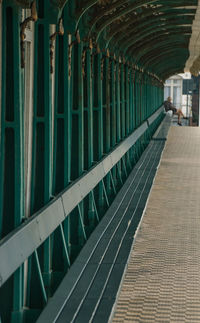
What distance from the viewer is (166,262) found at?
8156 millimetres

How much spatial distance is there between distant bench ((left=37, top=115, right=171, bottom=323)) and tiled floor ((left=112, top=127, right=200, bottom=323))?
0.27 metres

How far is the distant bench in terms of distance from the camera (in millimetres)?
5301

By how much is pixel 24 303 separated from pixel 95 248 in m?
1.31

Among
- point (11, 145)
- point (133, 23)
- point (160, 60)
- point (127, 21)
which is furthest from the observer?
point (160, 60)

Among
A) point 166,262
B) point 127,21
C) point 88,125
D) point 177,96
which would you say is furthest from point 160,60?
point 177,96

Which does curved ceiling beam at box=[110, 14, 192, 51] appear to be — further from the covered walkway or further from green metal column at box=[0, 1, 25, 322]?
green metal column at box=[0, 1, 25, 322]

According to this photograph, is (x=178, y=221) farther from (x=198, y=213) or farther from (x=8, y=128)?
(x=8, y=128)

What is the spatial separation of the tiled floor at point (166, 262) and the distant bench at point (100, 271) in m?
0.27

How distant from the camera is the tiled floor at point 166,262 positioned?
632 cm

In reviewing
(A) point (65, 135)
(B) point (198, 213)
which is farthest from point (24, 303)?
(B) point (198, 213)

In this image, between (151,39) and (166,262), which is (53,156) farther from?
(151,39)

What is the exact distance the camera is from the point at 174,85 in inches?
2623

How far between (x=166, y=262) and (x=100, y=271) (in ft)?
5.82

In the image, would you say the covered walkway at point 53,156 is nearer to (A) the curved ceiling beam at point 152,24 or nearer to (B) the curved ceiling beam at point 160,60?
(A) the curved ceiling beam at point 152,24
